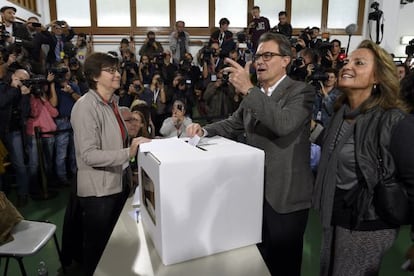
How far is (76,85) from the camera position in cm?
411

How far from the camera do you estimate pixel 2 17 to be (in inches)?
170

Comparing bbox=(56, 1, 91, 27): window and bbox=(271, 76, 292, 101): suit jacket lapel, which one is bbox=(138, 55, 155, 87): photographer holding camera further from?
bbox=(271, 76, 292, 101): suit jacket lapel

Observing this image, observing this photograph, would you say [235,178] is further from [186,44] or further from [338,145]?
[186,44]

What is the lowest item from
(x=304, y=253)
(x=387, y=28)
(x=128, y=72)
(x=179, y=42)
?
(x=304, y=253)

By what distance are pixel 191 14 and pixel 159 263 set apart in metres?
7.59

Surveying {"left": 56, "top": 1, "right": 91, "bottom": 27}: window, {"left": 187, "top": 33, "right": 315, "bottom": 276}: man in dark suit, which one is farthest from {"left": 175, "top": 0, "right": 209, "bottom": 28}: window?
{"left": 187, "top": 33, "right": 315, "bottom": 276}: man in dark suit

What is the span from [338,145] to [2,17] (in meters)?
4.81

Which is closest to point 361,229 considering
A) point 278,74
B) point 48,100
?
point 278,74

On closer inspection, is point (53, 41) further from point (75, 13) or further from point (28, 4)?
point (75, 13)

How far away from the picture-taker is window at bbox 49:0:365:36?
746cm

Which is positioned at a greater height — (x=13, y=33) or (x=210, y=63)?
(x=13, y=33)

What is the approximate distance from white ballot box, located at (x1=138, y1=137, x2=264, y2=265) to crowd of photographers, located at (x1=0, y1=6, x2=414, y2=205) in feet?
4.06

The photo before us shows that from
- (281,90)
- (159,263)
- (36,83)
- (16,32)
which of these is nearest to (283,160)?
(281,90)

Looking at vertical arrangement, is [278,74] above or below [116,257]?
above
